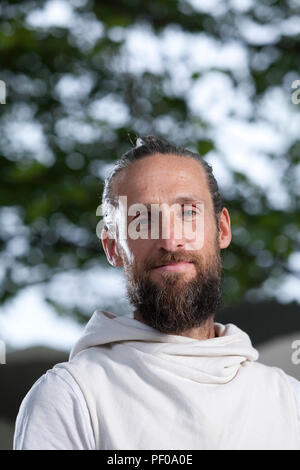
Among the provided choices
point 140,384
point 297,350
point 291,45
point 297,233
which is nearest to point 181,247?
point 140,384

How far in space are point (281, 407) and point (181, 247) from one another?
27 centimetres

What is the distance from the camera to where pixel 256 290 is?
314 cm

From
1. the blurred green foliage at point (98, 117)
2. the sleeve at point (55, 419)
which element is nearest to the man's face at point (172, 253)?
the sleeve at point (55, 419)

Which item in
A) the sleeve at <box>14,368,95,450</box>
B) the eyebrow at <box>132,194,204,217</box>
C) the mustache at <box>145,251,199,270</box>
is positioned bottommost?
the sleeve at <box>14,368,95,450</box>

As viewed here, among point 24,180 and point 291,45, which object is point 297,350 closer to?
point 24,180

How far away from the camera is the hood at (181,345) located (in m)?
0.95

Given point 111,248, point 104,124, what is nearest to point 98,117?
point 104,124

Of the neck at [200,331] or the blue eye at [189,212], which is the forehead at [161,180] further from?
the neck at [200,331]

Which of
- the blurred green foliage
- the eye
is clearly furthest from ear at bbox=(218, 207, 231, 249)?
the blurred green foliage

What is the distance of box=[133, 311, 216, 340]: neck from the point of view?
39.5 inches

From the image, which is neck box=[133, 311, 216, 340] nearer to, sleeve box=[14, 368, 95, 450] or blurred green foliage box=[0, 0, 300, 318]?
sleeve box=[14, 368, 95, 450]

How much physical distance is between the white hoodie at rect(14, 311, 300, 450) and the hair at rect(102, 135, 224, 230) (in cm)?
19

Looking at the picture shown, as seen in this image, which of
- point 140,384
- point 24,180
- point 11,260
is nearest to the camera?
point 140,384

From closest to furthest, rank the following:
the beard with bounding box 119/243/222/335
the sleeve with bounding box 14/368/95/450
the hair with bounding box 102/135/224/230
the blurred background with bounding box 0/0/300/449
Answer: the sleeve with bounding box 14/368/95/450
the beard with bounding box 119/243/222/335
the hair with bounding box 102/135/224/230
the blurred background with bounding box 0/0/300/449
